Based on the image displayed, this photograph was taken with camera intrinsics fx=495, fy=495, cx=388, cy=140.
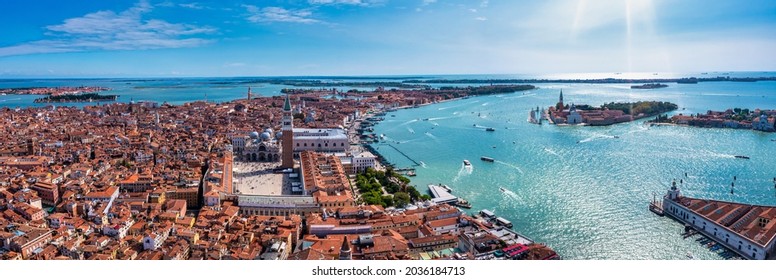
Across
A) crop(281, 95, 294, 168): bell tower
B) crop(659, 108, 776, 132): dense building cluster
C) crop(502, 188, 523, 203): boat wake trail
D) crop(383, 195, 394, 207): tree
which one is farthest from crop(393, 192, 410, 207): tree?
crop(659, 108, 776, 132): dense building cluster

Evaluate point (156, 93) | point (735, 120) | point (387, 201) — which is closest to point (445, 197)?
point (387, 201)

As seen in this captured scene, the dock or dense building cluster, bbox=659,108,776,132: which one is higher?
dense building cluster, bbox=659,108,776,132

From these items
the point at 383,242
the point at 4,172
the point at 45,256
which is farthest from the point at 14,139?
the point at 383,242

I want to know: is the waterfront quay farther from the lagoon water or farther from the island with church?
the island with church

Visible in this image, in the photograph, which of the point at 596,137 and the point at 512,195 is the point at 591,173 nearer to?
the point at 512,195

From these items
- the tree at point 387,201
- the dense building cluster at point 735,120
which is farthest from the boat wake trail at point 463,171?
the dense building cluster at point 735,120
